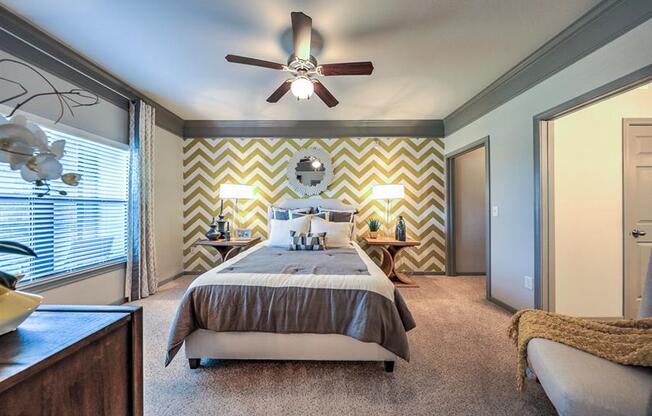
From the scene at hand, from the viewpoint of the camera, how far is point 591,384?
1052 millimetres

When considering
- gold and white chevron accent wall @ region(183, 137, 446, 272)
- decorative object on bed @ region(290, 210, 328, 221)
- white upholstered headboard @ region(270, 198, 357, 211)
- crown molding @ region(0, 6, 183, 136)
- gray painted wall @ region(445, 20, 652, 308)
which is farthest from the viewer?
gold and white chevron accent wall @ region(183, 137, 446, 272)

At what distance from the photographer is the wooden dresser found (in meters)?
0.56

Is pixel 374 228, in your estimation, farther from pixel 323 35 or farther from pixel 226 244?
pixel 323 35

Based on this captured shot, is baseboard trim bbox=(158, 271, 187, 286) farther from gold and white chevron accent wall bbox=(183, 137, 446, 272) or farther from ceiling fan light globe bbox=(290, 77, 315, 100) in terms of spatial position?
ceiling fan light globe bbox=(290, 77, 315, 100)

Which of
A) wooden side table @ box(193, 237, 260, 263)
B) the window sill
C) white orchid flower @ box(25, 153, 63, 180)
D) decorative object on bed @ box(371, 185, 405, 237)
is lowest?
the window sill

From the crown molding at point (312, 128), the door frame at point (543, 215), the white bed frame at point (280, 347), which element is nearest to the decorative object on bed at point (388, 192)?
the crown molding at point (312, 128)

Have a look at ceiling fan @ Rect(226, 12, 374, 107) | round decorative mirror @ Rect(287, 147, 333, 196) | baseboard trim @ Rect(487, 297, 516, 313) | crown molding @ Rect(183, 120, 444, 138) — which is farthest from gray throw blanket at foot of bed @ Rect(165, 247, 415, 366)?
crown molding @ Rect(183, 120, 444, 138)

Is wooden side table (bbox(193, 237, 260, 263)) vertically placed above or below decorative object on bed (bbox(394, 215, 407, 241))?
below

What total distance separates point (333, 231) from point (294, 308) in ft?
5.31

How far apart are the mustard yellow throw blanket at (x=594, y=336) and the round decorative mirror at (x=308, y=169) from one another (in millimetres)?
3222

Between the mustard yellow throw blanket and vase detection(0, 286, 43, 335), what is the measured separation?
78.0 inches

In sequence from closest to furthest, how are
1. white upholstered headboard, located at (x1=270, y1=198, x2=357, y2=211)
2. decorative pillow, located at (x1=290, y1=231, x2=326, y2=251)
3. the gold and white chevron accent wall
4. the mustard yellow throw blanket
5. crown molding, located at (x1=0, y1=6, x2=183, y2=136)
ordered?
1. the mustard yellow throw blanket
2. crown molding, located at (x1=0, y1=6, x2=183, y2=136)
3. decorative pillow, located at (x1=290, y1=231, x2=326, y2=251)
4. white upholstered headboard, located at (x1=270, y1=198, x2=357, y2=211)
5. the gold and white chevron accent wall

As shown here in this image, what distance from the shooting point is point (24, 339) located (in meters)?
0.68

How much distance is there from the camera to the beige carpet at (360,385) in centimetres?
154
